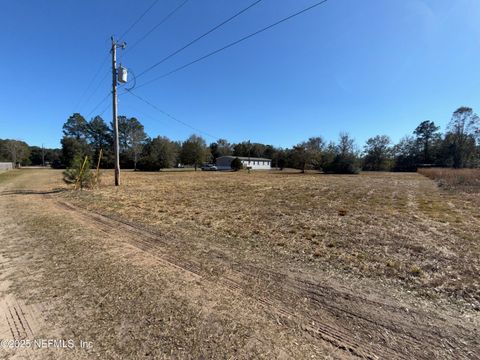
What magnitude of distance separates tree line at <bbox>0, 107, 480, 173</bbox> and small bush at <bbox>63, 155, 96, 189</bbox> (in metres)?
39.8

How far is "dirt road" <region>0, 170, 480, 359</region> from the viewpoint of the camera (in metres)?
→ 2.23

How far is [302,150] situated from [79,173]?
1706 inches

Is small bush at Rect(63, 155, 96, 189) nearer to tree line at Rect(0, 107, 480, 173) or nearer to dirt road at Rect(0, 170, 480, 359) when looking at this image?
dirt road at Rect(0, 170, 480, 359)

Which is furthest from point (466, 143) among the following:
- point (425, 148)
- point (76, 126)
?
point (76, 126)

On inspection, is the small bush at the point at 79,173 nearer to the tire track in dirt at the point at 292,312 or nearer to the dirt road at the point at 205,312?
the tire track in dirt at the point at 292,312

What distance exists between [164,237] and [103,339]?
11.1ft

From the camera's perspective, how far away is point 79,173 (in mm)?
14328

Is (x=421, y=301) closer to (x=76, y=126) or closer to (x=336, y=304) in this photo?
(x=336, y=304)

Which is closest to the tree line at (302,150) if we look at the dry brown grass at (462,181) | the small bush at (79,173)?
the dry brown grass at (462,181)

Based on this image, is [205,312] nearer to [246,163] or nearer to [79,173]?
[79,173]

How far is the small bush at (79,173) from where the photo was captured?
1433 cm

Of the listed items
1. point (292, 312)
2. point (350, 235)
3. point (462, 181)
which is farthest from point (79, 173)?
point (462, 181)

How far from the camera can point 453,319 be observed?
8.96ft

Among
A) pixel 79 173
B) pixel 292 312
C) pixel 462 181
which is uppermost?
pixel 79 173
